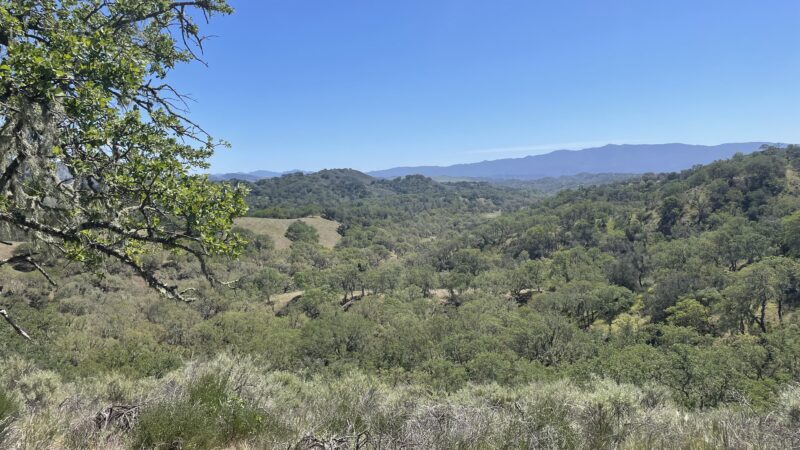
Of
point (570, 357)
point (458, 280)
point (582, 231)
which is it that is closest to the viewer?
point (570, 357)

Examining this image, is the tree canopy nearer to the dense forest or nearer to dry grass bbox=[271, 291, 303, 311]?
the dense forest

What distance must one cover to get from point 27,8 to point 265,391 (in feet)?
22.3

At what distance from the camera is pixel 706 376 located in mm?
28078

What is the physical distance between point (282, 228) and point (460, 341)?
112955 mm

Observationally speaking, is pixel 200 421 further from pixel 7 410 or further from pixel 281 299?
pixel 281 299

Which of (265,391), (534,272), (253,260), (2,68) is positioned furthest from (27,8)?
(253,260)

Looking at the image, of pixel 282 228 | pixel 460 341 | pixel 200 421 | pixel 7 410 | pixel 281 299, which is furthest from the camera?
pixel 282 228

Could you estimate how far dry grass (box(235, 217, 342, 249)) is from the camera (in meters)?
135

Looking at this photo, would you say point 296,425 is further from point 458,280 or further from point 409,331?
point 458,280

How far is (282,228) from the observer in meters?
146

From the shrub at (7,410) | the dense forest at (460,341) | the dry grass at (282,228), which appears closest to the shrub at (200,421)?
the dense forest at (460,341)

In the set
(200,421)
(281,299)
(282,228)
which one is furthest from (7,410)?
(282,228)

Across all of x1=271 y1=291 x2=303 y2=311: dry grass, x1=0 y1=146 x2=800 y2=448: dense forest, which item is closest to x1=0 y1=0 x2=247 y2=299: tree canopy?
x1=0 y1=146 x2=800 y2=448: dense forest

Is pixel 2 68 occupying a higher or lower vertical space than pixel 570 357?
higher
